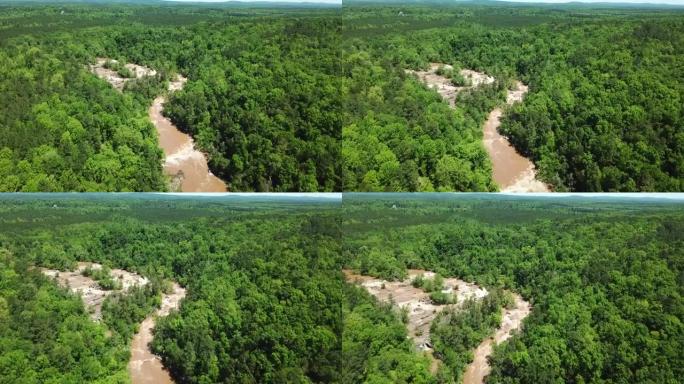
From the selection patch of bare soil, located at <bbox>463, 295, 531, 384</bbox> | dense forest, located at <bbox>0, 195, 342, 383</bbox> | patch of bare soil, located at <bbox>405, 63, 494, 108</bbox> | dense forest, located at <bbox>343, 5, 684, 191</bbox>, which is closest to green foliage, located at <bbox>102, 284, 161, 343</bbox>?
dense forest, located at <bbox>0, 195, 342, 383</bbox>

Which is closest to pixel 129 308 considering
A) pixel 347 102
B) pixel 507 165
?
pixel 347 102

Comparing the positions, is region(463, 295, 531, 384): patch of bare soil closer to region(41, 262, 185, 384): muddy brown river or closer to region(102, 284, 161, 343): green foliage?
region(41, 262, 185, 384): muddy brown river

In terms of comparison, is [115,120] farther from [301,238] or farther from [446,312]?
[446,312]

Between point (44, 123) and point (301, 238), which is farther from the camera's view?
point (301, 238)

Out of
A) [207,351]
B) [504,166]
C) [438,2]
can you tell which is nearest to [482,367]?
[504,166]

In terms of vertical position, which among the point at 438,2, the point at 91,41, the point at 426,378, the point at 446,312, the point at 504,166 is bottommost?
the point at 426,378

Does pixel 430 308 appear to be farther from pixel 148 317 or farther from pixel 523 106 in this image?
pixel 148 317

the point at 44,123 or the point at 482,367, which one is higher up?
the point at 44,123
